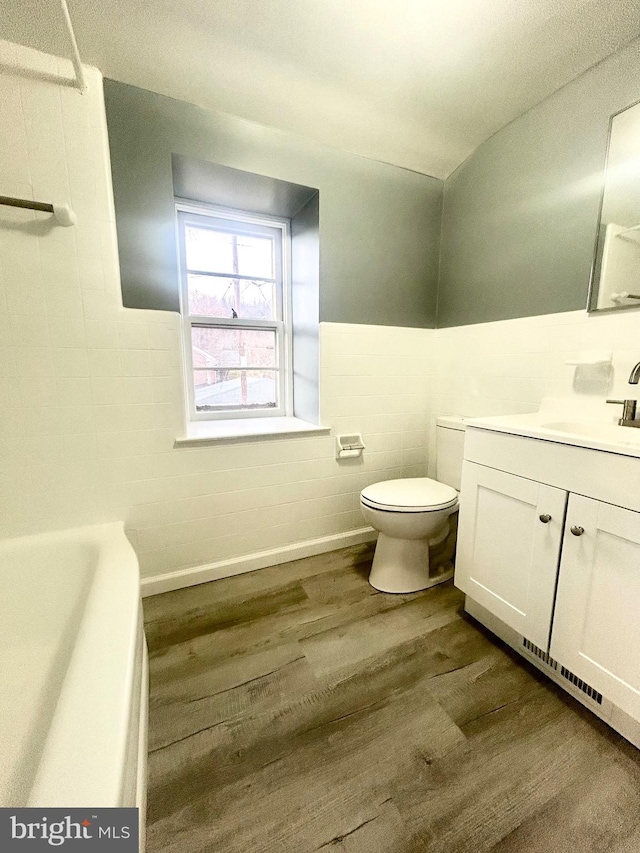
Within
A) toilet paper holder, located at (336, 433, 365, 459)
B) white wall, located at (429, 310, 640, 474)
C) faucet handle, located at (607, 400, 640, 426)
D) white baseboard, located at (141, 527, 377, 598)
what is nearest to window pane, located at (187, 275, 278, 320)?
toilet paper holder, located at (336, 433, 365, 459)

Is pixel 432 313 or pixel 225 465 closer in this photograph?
pixel 225 465

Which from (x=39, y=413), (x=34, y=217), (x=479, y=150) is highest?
(x=479, y=150)

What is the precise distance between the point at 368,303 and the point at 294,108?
0.91 meters

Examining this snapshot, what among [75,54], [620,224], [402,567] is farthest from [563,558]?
[75,54]

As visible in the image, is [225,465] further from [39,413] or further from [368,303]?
[368,303]

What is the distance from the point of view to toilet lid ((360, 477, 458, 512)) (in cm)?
150

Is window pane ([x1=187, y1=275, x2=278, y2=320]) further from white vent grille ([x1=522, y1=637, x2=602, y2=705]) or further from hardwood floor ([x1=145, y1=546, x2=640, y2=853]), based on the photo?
white vent grille ([x1=522, y1=637, x2=602, y2=705])

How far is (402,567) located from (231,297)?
1740 mm

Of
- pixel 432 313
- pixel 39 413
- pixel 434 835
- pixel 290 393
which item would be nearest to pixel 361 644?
pixel 434 835

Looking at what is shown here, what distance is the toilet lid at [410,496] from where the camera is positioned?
1.50 metres

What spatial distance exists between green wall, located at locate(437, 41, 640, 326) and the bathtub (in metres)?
1.96

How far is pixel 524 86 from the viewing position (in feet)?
4.62

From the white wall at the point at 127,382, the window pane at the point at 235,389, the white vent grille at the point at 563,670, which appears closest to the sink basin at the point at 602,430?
the white wall at the point at 127,382

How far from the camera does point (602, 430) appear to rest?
1.30m
